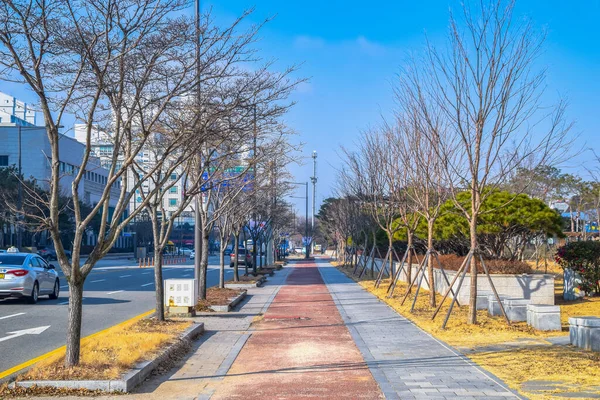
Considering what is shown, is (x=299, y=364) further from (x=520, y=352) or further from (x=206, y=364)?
(x=520, y=352)

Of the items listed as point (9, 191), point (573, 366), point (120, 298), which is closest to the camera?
point (573, 366)

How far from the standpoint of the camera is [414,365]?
10.7 meters

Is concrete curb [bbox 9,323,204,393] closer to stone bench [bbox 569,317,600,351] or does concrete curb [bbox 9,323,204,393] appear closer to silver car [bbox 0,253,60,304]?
stone bench [bbox 569,317,600,351]

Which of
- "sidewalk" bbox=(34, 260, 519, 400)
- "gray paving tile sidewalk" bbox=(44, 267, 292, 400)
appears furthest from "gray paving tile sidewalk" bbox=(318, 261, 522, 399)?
"gray paving tile sidewalk" bbox=(44, 267, 292, 400)

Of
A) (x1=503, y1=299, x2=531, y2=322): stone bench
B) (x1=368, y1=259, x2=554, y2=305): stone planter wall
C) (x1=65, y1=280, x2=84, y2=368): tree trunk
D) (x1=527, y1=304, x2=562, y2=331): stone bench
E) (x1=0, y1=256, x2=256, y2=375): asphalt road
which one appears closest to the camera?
(x1=65, y1=280, x2=84, y2=368): tree trunk

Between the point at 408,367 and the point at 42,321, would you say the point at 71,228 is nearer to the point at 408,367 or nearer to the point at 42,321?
the point at 42,321

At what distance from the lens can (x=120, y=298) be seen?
24078mm

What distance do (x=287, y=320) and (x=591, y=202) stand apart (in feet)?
107

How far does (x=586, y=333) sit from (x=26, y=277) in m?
15.2

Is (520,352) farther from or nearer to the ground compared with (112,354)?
nearer to the ground

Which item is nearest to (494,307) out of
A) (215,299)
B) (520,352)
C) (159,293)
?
(520,352)

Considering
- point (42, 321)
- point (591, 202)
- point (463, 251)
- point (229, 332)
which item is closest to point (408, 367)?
point (229, 332)

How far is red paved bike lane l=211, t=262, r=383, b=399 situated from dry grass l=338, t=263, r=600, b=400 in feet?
6.01

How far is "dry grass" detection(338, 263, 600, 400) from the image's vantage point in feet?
31.0
